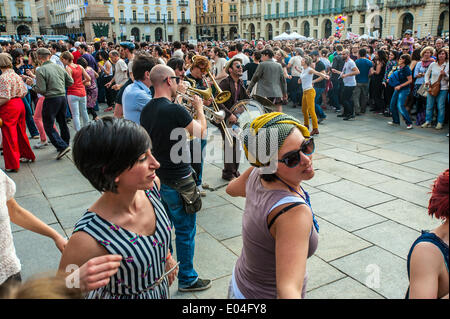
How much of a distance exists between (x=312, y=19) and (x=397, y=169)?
68850mm

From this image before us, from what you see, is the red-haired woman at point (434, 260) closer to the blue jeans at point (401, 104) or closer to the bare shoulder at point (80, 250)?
the bare shoulder at point (80, 250)

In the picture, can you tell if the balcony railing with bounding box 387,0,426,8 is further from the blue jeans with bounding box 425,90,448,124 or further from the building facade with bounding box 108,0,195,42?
the blue jeans with bounding box 425,90,448,124

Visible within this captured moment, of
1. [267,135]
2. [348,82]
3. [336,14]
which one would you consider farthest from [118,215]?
[336,14]

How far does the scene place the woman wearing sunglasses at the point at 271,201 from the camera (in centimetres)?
151

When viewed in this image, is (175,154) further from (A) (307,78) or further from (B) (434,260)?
(A) (307,78)

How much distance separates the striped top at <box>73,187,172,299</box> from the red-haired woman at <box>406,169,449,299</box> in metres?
1.05

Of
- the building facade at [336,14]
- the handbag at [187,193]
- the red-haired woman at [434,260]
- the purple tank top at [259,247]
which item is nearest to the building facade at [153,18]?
the building facade at [336,14]

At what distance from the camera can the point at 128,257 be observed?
154 cm

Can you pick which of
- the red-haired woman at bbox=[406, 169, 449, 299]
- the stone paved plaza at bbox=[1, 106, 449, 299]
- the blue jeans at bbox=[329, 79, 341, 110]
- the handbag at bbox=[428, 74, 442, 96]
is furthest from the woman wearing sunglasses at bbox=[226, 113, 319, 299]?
the blue jeans at bbox=[329, 79, 341, 110]

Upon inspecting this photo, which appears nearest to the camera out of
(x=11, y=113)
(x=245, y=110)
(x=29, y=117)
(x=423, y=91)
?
(x=245, y=110)

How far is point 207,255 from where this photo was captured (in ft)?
12.0

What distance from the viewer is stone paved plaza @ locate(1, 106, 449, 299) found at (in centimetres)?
330

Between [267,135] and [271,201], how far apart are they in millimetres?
296
